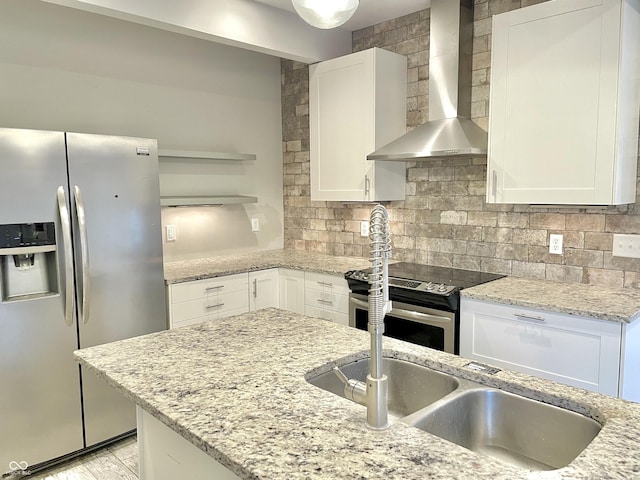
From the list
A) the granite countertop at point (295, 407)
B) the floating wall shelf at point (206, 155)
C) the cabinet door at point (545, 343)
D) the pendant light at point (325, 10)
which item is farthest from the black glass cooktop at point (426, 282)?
the pendant light at point (325, 10)

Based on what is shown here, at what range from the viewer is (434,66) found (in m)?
3.11

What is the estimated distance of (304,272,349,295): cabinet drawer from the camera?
3267mm

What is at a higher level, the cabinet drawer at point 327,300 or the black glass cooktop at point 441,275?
the black glass cooktop at point 441,275

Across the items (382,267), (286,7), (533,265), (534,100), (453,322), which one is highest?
(286,7)

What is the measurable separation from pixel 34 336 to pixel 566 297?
8.87 feet

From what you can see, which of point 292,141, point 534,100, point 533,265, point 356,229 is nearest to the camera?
point 534,100

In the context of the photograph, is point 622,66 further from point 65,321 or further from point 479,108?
point 65,321

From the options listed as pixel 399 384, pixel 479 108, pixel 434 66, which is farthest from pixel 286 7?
pixel 399 384

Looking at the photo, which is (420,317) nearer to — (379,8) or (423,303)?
(423,303)

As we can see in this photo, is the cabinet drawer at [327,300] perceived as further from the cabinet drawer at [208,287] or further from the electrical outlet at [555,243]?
the electrical outlet at [555,243]

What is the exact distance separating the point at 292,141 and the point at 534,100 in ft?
7.52

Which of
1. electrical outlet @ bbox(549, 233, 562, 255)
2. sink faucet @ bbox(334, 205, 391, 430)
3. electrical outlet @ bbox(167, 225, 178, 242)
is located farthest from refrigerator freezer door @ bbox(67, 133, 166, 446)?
electrical outlet @ bbox(549, 233, 562, 255)

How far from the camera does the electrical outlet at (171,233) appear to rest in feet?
12.1

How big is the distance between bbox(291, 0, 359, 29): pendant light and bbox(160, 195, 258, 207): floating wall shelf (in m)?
1.85
